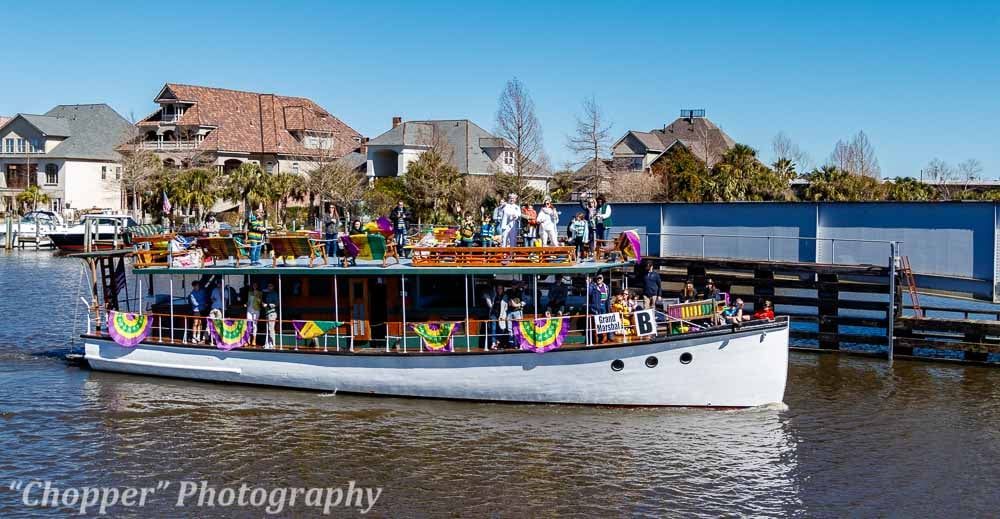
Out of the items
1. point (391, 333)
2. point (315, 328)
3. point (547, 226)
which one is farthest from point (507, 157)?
point (315, 328)

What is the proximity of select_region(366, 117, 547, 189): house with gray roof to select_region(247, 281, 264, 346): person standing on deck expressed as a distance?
53152mm

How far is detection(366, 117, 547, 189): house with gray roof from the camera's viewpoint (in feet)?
258

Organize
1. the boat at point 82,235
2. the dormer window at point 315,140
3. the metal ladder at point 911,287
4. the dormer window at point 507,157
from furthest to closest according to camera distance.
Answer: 1. the dormer window at point 315,140
2. the dormer window at point 507,157
3. the boat at point 82,235
4. the metal ladder at point 911,287

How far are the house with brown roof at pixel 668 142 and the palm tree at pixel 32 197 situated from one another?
157ft

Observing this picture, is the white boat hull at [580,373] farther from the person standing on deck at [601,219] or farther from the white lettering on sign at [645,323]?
the person standing on deck at [601,219]

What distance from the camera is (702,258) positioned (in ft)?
114

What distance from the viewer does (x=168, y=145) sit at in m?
83.6

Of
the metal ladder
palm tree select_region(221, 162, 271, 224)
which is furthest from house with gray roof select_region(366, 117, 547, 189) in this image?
the metal ladder

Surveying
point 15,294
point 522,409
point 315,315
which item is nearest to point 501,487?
point 522,409

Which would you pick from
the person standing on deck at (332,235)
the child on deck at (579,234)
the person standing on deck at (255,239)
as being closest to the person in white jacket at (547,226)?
the child on deck at (579,234)

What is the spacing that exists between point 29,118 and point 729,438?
86.5m

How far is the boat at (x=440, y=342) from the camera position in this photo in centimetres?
2158

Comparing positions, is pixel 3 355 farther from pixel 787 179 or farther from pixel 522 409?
pixel 787 179

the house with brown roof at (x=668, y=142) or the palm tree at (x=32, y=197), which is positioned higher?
the house with brown roof at (x=668, y=142)
